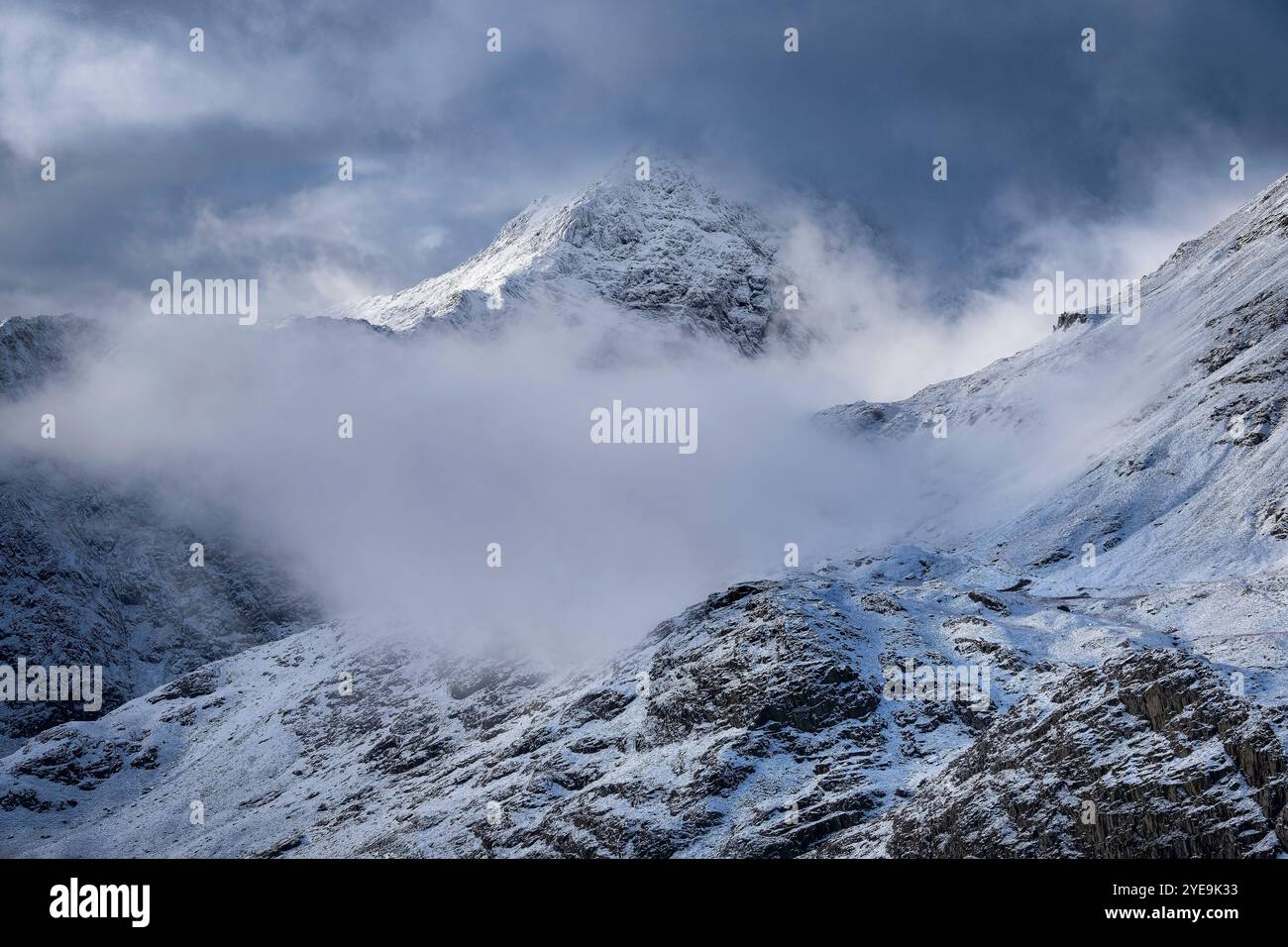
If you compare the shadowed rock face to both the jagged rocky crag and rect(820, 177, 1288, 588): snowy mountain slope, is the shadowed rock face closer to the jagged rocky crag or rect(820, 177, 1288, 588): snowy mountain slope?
the jagged rocky crag

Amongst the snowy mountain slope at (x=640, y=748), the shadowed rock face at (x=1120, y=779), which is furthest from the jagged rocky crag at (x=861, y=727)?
the snowy mountain slope at (x=640, y=748)

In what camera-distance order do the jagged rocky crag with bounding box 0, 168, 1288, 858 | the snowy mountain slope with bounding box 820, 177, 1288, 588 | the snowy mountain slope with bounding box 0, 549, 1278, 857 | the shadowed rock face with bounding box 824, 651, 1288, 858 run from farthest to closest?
1. the snowy mountain slope with bounding box 820, 177, 1288, 588
2. the snowy mountain slope with bounding box 0, 549, 1278, 857
3. the jagged rocky crag with bounding box 0, 168, 1288, 858
4. the shadowed rock face with bounding box 824, 651, 1288, 858

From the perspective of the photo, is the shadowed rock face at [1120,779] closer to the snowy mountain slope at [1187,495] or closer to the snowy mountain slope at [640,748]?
the snowy mountain slope at [640,748]

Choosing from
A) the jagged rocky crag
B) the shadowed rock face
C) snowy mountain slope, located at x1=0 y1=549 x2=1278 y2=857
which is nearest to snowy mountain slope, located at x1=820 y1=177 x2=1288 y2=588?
the jagged rocky crag

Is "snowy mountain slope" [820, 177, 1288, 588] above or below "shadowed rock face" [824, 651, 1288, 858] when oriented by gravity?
above

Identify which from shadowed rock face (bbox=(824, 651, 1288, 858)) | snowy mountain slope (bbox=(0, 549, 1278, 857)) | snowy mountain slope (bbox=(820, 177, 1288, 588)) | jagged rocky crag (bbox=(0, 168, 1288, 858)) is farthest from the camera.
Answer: snowy mountain slope (bbox=(820, 177, 1288, 588))

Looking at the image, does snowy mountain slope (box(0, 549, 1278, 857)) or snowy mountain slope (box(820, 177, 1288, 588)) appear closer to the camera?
snowy mountain slope (box(0, 549, 1278, 857))
